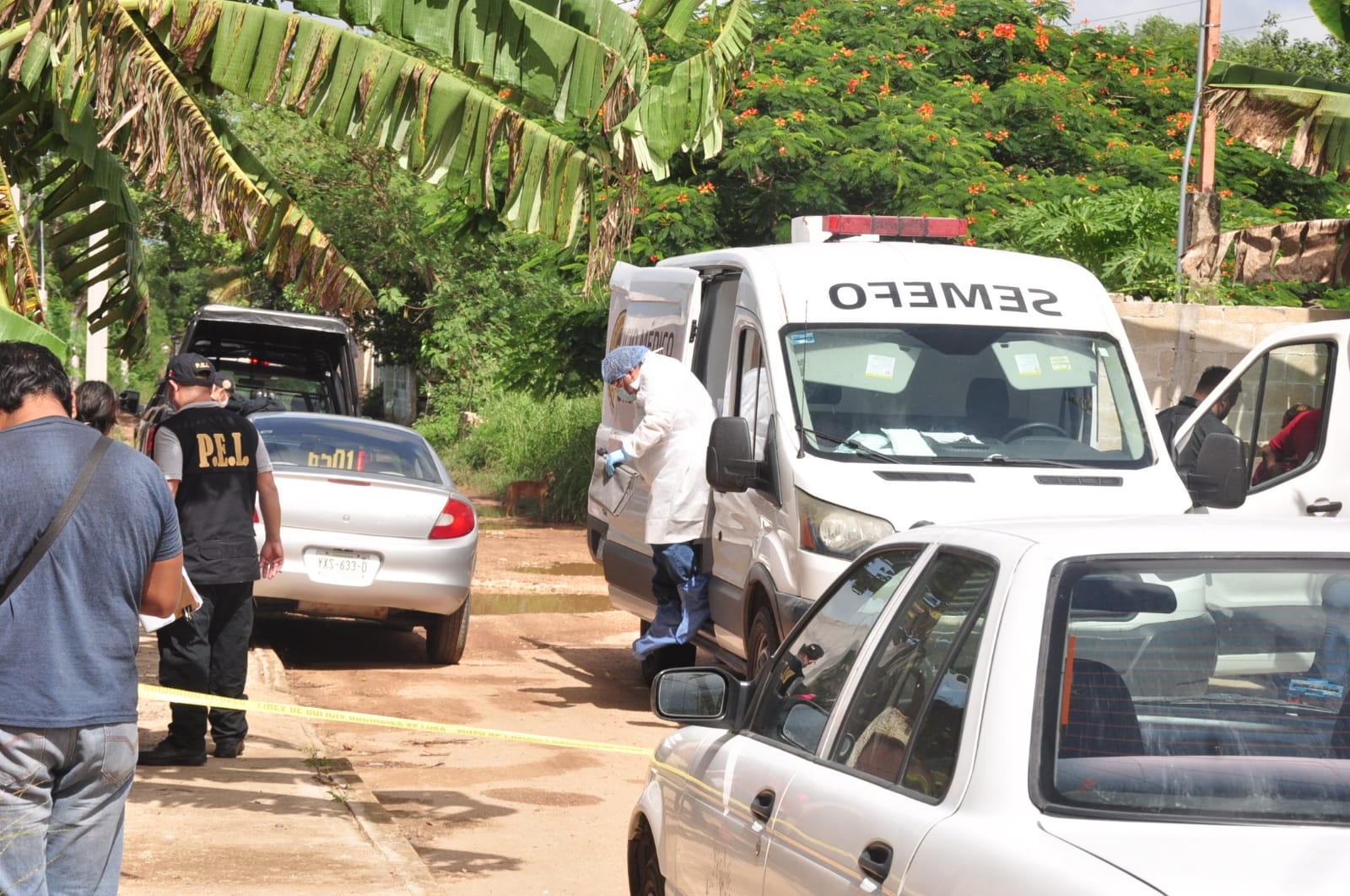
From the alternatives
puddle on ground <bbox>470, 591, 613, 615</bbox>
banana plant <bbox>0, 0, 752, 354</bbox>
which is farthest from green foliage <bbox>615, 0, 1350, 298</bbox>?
banana plant <bbox>0, 0, 752, 354</bbox>

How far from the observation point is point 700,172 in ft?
68.6

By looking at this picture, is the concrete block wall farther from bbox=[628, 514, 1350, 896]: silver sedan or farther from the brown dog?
bbox=[628, 514, 1350, 896]: silver sedan

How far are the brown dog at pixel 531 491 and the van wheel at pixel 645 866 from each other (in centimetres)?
1835

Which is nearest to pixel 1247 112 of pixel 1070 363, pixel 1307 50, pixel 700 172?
pixel 1070 363

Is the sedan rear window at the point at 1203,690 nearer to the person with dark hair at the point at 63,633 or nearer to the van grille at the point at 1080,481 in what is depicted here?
the person with dark hair at the point at 63,633

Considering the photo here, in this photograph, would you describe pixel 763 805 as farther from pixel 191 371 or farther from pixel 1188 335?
pixel 1188 335

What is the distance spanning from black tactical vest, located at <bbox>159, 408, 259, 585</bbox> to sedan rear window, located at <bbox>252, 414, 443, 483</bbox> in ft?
8.98

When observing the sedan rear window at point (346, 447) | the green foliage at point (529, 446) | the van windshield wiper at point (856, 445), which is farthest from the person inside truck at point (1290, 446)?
the green foliage at point (529, 446)

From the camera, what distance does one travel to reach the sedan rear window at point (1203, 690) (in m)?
2.74

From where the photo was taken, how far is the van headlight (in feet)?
25.2

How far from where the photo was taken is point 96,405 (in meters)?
7.21

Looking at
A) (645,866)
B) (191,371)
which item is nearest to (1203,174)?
(191,371)

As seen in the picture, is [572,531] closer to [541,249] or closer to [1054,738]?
[541,249]

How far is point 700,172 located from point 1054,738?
1857 cm
